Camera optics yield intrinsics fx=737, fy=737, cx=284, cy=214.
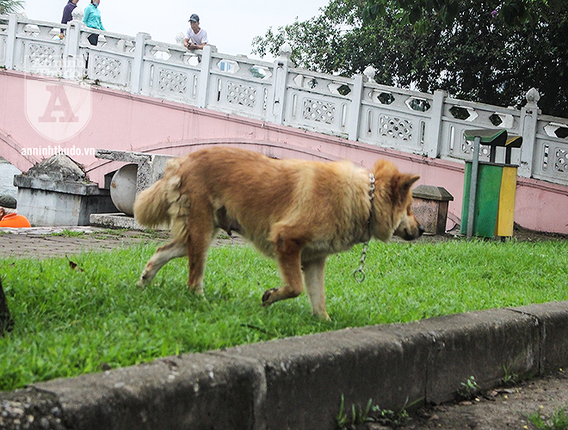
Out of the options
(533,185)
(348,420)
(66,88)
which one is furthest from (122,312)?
Answer: (66,88)

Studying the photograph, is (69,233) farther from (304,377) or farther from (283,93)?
(283,93)

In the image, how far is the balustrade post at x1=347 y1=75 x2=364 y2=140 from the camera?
1502 cm

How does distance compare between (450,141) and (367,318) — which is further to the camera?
(450,141)

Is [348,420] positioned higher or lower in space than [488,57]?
lower

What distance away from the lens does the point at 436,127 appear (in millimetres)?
14547

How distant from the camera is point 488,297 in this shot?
19.2ft

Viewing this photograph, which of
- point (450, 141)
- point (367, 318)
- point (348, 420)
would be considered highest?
point (450, 141)

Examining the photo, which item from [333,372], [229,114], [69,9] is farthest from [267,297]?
[69,9]

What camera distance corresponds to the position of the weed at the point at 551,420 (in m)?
3.63

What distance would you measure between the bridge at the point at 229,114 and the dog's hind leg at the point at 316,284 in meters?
10.2

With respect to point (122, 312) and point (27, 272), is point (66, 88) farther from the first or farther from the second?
point (122, 312)

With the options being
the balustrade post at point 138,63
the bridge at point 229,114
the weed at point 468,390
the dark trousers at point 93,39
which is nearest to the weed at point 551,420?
the weed at point 468,390

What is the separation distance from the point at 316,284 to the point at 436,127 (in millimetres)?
10616

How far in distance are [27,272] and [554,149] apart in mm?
11446
